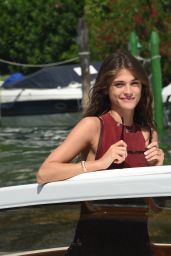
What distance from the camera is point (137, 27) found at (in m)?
21.7

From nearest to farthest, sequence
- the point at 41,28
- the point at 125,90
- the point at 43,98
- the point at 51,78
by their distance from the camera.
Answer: the point at 125,90
the point at 43,98
the point at 51,78
the point at 41,28

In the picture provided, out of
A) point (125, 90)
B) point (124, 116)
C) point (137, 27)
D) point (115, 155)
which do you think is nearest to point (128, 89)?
point (125, 90)

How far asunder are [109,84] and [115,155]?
1.34ft

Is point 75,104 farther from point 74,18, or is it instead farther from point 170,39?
point 74,18

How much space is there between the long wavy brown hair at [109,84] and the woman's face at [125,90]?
2 cm

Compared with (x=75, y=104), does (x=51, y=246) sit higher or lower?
higher

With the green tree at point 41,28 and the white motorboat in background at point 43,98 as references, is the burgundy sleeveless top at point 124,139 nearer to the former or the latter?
the white motorboat in background at point 43,98

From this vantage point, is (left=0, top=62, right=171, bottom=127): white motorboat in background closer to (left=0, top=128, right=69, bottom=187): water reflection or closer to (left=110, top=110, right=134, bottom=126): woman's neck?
(left=0, top=128, right=69, bottom=187): water reflection

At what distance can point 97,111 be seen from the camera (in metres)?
3.30

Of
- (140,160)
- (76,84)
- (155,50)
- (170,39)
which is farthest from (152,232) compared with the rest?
(76,84)

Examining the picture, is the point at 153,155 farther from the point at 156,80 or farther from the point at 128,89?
the point at 156,80

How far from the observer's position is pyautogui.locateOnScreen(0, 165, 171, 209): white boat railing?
2496 mm

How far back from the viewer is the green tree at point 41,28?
3172 centimetres

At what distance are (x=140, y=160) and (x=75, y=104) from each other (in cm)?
1891
